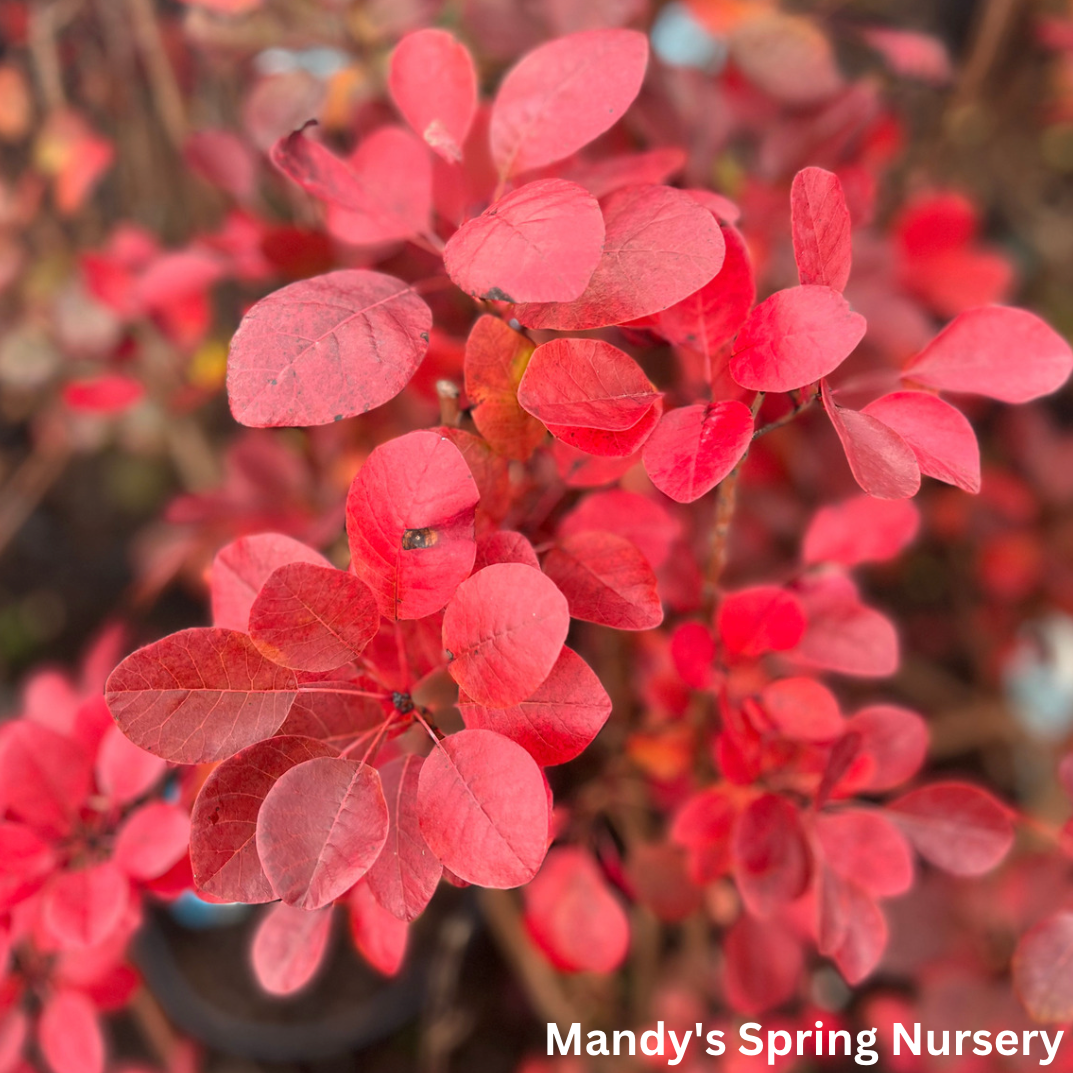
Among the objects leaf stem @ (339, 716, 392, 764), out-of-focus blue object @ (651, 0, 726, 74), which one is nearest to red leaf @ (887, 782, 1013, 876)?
leaf stem @ (339, 716, 392, 764)

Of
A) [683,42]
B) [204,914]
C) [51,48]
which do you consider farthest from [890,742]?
[51,48]

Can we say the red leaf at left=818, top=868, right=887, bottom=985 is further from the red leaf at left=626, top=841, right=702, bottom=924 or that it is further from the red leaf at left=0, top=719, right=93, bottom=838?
the red leaf at left=0, top=719, right=93, bottom=838

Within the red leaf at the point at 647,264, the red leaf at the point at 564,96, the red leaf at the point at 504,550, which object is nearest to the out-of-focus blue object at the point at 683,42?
the red leaf at the point at 564,96

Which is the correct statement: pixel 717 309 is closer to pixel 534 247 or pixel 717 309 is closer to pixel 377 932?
pixel 534 247

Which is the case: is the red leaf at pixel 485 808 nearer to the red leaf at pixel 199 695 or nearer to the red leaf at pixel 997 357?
the red leaf at pixel 199 695

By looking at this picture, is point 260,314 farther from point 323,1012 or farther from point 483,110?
point 323,1012

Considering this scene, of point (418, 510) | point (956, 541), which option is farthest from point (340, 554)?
point (956, 541)
